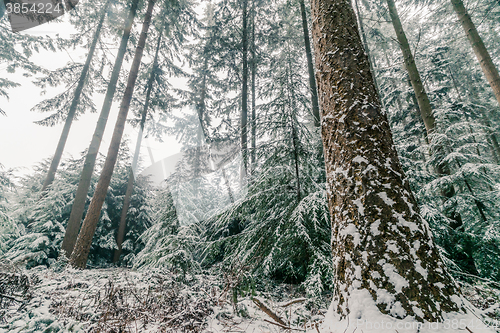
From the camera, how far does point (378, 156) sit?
5.32 ft

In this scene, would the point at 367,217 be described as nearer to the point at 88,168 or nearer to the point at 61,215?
the point at 88,168

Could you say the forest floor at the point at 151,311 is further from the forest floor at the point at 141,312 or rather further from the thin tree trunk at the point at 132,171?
the thin tree trunk at the point at 132,171

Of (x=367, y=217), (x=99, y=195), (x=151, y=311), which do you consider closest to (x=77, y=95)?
(x=99, y=195)

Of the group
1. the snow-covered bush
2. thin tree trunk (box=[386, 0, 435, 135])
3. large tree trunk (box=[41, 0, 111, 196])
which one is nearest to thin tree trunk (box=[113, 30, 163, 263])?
the snow-covered bush

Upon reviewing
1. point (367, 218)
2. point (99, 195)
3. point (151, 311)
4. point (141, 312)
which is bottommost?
point (151, 311)

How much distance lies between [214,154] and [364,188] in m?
12.6

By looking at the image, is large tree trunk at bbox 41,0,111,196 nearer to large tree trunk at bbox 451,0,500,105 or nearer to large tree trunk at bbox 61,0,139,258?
large tree trunk at bbox 61,0,139,258

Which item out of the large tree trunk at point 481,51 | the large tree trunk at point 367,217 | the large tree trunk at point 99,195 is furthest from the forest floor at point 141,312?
the large tree trunk at point 481,51

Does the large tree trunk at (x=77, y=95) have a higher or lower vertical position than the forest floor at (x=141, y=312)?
higher

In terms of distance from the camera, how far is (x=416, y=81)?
22.6 feet

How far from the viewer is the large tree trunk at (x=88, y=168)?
7355 mm

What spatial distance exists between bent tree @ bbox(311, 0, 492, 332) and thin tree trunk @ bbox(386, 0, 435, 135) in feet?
20.0

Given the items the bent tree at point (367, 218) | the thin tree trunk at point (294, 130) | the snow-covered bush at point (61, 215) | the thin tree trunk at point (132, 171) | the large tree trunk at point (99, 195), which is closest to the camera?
the bent tree at point (367, 218)

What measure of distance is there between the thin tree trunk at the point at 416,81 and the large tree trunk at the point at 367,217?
6101 mm
